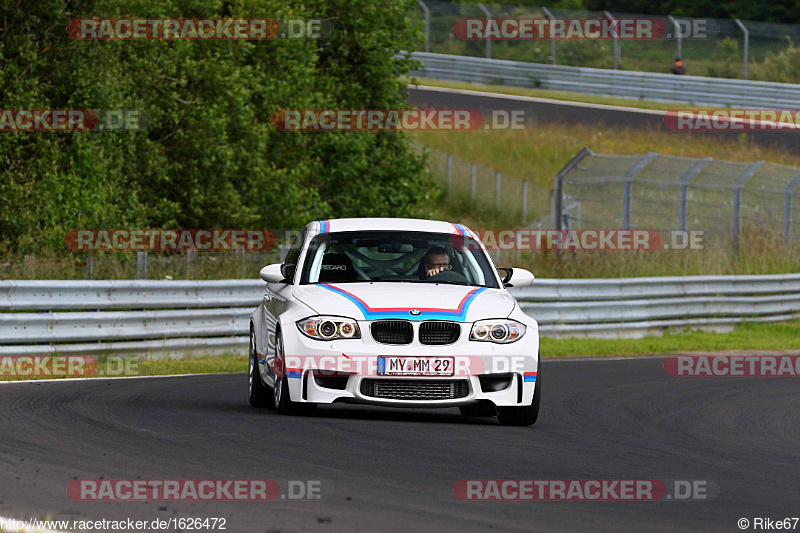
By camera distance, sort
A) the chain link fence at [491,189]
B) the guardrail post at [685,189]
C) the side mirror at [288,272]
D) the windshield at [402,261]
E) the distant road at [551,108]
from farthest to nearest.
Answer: the distant road at [551,108]
the chain link fence at [491,189]
the guardrail post at [685,189]
the side mirror at [288,272]
the windshield at [402,261]

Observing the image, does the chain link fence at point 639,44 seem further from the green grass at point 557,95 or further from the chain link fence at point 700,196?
the chain link fence at point 700,196

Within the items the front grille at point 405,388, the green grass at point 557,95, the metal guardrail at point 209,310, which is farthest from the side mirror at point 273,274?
the green grass at point 557,95

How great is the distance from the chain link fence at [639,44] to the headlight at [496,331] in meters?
32.9

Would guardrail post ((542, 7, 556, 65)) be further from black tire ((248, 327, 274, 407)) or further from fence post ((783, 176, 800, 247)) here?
black tire ((248, 327, 274, 407))

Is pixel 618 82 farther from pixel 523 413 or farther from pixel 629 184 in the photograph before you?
pixel 523 413

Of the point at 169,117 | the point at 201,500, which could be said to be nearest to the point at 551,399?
the point at 201,500

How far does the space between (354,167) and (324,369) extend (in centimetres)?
2131

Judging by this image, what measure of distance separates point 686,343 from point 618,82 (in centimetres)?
2475

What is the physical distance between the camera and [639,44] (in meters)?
48.1

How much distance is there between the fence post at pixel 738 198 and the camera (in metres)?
26.8

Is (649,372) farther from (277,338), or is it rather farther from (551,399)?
(277,338)

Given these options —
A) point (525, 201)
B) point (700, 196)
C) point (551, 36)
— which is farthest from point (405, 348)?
point (551, 36)

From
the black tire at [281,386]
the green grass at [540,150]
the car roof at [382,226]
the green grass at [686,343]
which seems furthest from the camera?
the green grass at [540,150]

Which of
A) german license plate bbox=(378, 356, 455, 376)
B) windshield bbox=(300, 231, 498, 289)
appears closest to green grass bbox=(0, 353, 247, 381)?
windshield bbox=(300, 231, 498, 289)
